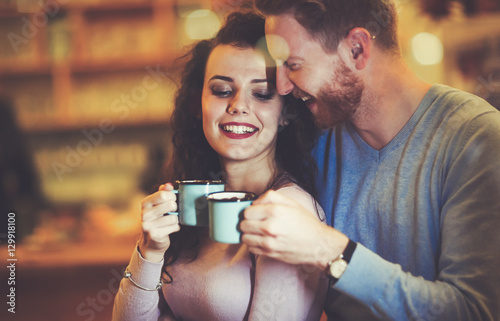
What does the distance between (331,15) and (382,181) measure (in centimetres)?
53

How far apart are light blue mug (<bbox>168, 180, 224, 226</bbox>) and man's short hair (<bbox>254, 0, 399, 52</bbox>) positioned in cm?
57

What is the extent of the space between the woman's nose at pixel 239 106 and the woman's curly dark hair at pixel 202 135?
6.4 inches

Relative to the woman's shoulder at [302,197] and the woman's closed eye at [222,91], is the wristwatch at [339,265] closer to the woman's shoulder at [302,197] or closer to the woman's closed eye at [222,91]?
the woman's shoulder at [302,197]

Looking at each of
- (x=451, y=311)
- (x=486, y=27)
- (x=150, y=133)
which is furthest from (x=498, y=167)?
(x=150, y=133)

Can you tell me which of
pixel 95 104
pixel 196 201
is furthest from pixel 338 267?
pixel 95 104

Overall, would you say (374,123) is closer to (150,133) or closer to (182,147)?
(182,147)

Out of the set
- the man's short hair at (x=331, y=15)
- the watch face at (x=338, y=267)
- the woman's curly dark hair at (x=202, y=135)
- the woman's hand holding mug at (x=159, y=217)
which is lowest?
the watch face at (x=338, y=267)

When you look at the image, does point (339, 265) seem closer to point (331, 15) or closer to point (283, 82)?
point (283, 82)

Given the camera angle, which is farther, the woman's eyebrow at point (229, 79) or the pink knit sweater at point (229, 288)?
the woman's eyebrow at point (229, 79)

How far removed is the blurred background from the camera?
279 centimetres

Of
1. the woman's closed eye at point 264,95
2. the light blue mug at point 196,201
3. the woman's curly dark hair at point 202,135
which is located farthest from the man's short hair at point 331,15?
the light blue mug at point 196,201

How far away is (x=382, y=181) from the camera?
1239mm

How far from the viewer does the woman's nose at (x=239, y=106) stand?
127 cm

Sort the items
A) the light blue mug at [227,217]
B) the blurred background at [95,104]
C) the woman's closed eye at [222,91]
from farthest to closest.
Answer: the blurred background at [95,104]
the woman's closed eye at [222,91]
the light blue mug at [227,217]
